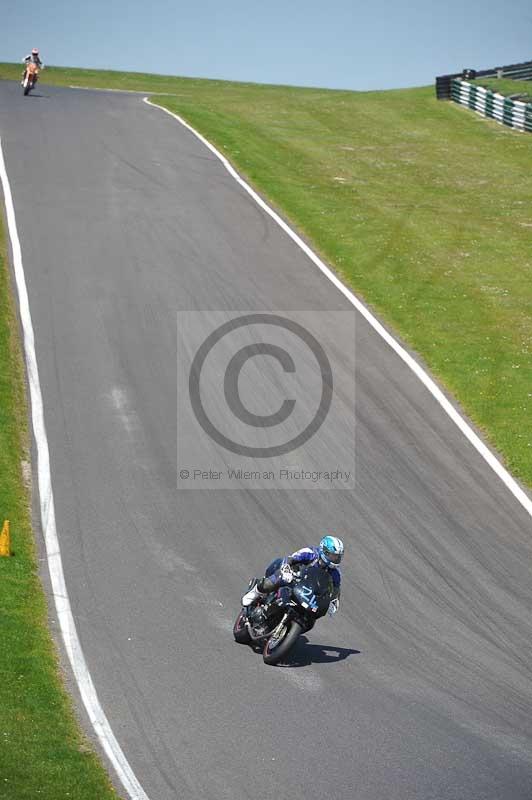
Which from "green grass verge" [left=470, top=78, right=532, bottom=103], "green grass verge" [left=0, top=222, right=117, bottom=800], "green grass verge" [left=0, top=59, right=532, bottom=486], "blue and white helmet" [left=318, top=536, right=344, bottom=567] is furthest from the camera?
"green grass verge" [left=470, top=78, right=532, bottom=103]

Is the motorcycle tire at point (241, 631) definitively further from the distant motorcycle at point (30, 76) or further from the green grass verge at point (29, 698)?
the distant motorcycle at point (30, 76)

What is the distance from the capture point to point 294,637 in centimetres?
1221

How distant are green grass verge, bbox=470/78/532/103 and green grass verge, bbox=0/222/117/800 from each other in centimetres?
4525

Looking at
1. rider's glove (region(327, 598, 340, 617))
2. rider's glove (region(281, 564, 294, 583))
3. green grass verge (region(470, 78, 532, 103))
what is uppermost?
green grass verge (region(470, 78, 532, 103))

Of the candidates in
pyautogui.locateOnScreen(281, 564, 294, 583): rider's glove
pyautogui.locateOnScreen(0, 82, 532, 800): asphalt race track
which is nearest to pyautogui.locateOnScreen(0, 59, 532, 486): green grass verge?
pyautogui.locateOnScreen(0, 82, 532, 800): asphalt race track

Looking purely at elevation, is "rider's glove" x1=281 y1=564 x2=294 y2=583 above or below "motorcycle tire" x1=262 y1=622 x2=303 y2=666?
above

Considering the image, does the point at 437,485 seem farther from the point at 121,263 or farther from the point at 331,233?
the point at 331,233

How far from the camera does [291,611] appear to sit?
1238 cm

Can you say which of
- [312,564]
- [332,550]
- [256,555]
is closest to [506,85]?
[256,555]

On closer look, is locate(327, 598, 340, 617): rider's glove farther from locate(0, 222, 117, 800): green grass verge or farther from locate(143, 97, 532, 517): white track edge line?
locate(143, 97, 532, 517): white track edge line

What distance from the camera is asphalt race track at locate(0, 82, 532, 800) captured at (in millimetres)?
10484

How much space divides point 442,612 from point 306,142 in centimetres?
3416

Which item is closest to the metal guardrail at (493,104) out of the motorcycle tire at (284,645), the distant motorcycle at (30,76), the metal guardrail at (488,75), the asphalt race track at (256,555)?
the metal guardrail at (488,75)

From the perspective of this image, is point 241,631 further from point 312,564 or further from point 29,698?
point 29,698
